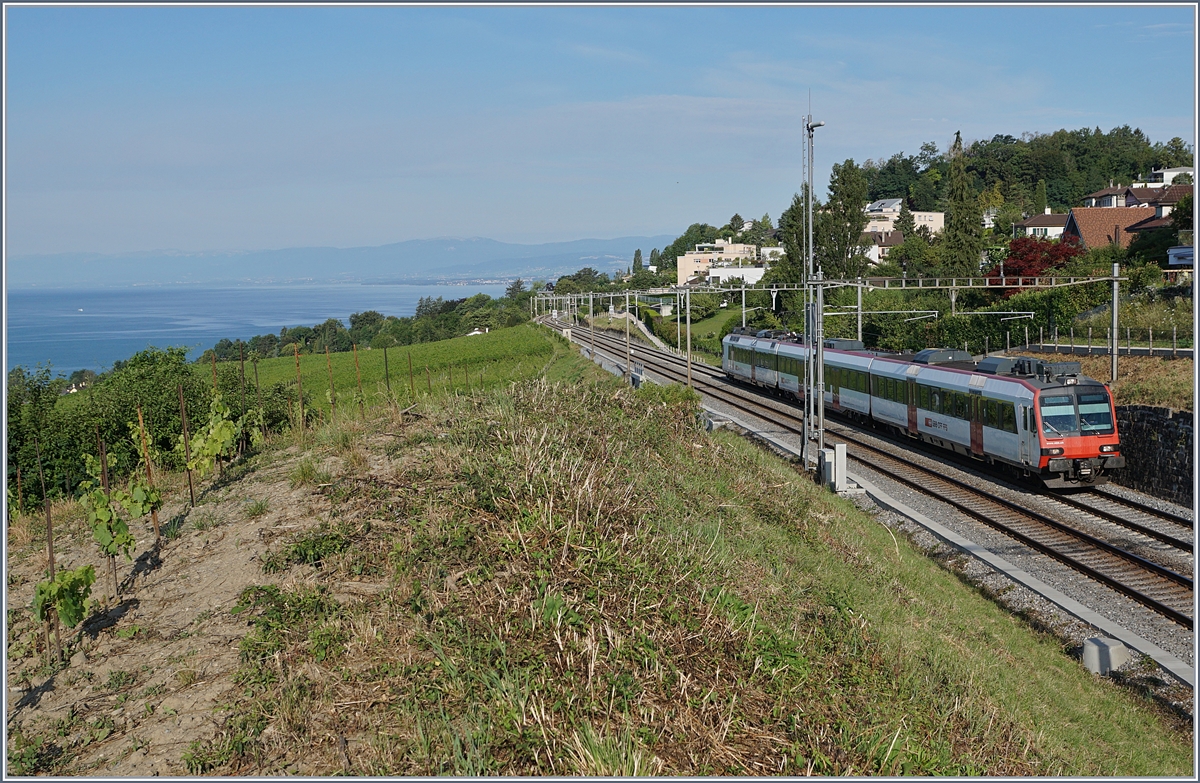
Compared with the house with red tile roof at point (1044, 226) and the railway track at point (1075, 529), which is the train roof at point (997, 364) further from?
the house with red tile roof at point (1044, 226)

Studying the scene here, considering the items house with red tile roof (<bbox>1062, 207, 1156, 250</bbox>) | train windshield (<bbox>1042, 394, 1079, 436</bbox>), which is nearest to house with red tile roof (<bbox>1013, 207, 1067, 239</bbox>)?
house with red tile roof (<bbox>1062, 207, 1156, 250</bbox>)

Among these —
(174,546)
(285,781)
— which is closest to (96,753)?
(285,781)

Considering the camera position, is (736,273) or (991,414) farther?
(736,273)

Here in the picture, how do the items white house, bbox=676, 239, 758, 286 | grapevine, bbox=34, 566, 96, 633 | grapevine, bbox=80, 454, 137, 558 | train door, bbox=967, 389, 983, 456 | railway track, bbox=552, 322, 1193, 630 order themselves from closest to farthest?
grapevine, bbox=34, 566, 96, 633
grapevine, bbox=80, 454, 137, 558
railway track, bbox=552, 322, 1193, 630
train door, bbox=967, 389, 983, 456
white house, bbox=676, 239, 758, 286

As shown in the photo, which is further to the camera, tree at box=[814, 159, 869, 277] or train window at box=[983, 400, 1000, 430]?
tree at box=[814, 159, 869, 277]

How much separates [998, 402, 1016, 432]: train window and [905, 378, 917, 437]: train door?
480cm

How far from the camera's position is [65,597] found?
7.48 meters

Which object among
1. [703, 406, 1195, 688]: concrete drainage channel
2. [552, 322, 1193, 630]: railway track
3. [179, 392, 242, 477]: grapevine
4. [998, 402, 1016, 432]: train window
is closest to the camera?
[703, 406, 1195, 688]: concrete drainage channel

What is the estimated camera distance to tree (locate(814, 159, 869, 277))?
68875mm

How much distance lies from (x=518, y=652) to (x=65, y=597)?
3.80 meters

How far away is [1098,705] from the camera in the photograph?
10.3m

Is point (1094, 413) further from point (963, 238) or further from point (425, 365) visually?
point (963, 238)

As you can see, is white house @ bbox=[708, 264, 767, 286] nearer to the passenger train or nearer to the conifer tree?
the conifer tree

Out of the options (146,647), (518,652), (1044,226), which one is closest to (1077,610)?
(518,652)
